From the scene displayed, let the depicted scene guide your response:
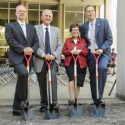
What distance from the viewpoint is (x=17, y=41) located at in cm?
797

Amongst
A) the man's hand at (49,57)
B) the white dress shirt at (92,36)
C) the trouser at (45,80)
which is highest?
the white dress shirt at (92,36)

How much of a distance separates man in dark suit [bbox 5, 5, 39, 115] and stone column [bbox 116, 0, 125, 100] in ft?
11.4

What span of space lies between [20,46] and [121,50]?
3927 millimetres

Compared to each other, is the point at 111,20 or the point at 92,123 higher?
the point at 111,20

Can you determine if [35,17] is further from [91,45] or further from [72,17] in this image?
[91,45]

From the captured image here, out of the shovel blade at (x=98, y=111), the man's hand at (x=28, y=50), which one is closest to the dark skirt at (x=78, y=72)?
the shovel blade at (x=98, y=111)

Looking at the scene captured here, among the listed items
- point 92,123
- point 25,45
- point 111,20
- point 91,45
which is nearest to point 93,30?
point 91,45

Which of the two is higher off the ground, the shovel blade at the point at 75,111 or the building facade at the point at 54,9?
the building facade at the point at 54,9

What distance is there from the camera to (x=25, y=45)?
8.02 m

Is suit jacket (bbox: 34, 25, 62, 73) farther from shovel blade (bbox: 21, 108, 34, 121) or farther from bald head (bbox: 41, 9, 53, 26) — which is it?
shovel blade (bbox: 21, 108, 34, 121)

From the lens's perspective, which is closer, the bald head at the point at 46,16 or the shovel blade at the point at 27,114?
the shovel blade at the point at 27,114

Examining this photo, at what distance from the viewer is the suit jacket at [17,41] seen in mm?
7863

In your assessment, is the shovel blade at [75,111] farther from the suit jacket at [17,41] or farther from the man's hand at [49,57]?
the suit jacket at [17,41]

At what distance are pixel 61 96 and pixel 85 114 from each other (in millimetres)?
3167
